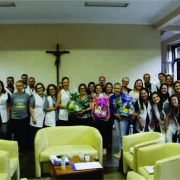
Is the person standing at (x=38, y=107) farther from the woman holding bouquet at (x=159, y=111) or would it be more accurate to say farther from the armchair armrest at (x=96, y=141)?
the woman holding bouquet at (x=159, y=111)

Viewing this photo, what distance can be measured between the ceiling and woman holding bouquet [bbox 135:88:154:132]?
222 centimetres

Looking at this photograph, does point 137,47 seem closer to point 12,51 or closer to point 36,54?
point 36,54

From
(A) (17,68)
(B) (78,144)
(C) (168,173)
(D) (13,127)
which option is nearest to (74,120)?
(B) (78,144)

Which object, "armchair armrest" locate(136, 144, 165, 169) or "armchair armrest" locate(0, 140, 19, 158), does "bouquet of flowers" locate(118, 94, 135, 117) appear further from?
"armchair armrest" locate(0, 140, 19, 158)

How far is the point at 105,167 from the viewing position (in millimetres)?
4371

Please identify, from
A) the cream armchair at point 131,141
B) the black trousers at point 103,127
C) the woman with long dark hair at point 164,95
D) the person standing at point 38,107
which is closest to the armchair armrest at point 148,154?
the cream armchair at point 131,141

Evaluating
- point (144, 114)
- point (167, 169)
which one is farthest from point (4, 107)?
point (167, 169)

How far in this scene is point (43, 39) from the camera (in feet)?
23.7

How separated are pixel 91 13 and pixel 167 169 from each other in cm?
481

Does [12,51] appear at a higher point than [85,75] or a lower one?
higher

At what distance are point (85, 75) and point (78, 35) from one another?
114cm

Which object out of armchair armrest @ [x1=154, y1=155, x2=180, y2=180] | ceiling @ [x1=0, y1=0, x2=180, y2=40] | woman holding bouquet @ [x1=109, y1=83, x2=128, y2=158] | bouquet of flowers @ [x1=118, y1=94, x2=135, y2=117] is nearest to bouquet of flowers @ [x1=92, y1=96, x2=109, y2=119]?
woman holding bouquet @ [x1=109, y1=83, x2=128, y2=158]

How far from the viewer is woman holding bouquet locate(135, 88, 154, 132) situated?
15.3 ft

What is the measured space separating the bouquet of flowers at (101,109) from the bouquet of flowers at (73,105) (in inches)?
11.8
